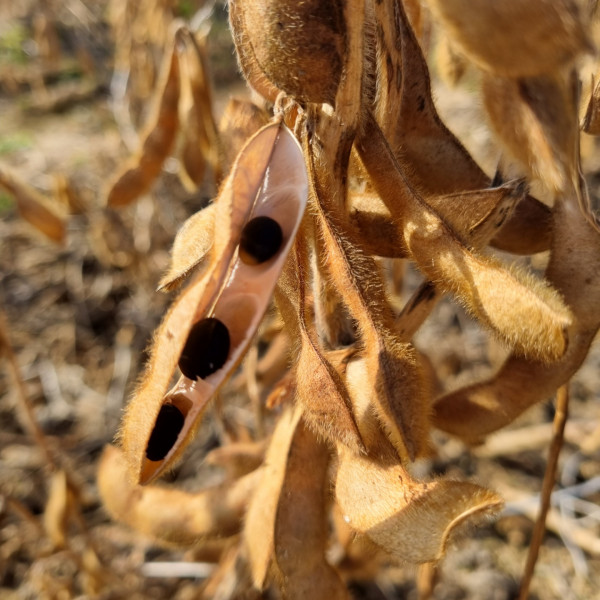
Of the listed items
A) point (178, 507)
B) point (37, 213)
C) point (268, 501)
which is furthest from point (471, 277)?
point (37, 213)

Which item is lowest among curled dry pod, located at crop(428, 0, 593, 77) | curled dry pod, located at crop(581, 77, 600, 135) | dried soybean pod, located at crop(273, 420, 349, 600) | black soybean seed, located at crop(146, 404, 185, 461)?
dried soybean pod, located at crop(273, 420, 349, 600)

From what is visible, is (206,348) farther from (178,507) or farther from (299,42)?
(178,507)

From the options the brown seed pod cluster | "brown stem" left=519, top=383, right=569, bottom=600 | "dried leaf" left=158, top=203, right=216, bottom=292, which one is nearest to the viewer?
the brown seed pod cluster

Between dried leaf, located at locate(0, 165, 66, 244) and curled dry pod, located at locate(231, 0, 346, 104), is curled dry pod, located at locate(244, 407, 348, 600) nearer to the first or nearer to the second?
curled dry pod, located at locate(231, 0, 346, 104)

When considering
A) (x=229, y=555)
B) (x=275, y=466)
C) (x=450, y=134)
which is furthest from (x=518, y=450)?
(x=450, y=134)

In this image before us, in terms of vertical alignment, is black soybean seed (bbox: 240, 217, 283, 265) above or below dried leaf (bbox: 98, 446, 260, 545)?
above

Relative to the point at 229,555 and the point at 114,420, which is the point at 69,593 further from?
the point at 114,420

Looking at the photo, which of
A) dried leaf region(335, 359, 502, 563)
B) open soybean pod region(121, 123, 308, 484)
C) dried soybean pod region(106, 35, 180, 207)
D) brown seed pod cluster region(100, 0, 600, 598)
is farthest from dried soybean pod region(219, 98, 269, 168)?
dried soybean pod region(106, 35, 180, 207)

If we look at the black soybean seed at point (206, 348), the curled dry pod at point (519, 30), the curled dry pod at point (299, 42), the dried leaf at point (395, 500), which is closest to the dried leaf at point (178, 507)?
the dried leaf at point (395, 500)
